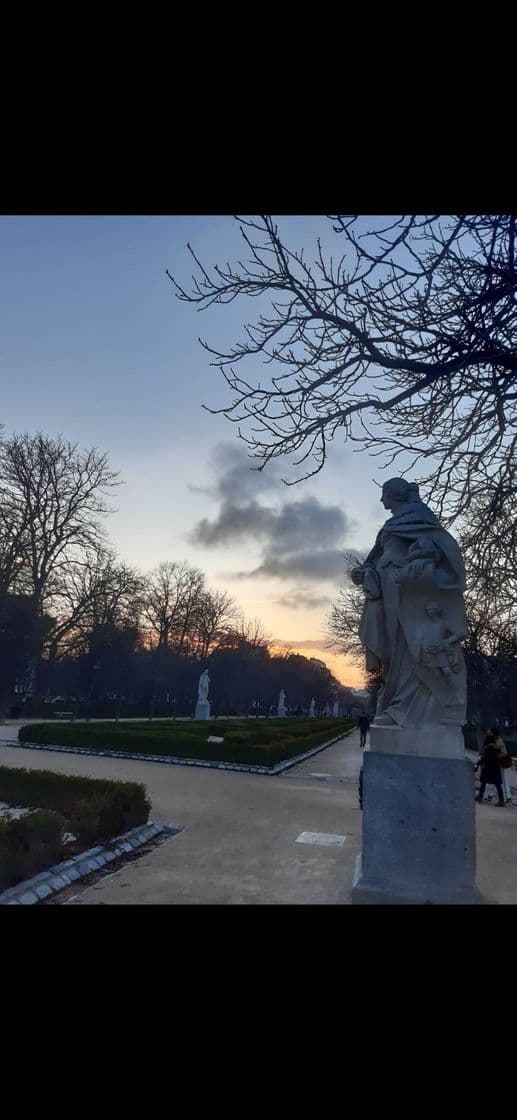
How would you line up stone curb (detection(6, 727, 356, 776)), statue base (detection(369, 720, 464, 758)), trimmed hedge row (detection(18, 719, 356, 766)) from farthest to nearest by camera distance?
trimmed hedge row (detection(18, 719, 356, 766)) < stone curb (detection(6, 727, 356, 776)) < statue base (detection(369, 720, 464, 758))

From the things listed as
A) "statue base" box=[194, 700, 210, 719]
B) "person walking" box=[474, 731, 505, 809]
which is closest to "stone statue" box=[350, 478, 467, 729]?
"person walking" box=[474, 731, 505, 809]

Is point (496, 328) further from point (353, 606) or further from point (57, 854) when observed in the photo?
point (353, 606)

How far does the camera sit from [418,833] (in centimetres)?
480

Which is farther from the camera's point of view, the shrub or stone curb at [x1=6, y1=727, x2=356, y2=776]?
the shrub

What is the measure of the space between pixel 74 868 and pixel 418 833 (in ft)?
11.0

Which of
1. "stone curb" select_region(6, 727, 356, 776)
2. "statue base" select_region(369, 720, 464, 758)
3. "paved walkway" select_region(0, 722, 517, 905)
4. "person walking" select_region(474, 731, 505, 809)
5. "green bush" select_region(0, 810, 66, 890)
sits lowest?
"stone curb" select_region(6, 727, 356, 776)

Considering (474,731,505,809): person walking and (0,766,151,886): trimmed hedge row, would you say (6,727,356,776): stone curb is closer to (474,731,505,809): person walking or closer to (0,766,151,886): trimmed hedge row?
(474,731,505,809): person walking

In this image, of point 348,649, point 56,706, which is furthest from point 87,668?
point 348,649

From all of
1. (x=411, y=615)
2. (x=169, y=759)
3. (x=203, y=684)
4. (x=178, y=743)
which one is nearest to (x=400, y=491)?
(x=411, y=615)

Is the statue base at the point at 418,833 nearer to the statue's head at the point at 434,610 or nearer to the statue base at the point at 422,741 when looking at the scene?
the statue base at the point at 422,741

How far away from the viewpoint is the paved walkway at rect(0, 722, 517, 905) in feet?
17.4

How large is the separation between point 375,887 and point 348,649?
109 feet

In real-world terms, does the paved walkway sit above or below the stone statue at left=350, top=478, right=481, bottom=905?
below

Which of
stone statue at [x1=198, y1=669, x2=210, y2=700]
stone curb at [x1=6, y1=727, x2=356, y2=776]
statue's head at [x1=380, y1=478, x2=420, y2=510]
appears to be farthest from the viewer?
stone statue at [x1=198, y1=669, x2=210, y2=700]
